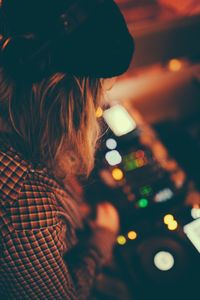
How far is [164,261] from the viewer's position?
1.10m

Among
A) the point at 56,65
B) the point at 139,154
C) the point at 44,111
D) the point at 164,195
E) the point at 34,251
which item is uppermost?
the point at 56,65

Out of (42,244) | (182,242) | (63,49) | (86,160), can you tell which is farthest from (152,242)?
(63,49)

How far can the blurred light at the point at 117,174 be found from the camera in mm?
1483

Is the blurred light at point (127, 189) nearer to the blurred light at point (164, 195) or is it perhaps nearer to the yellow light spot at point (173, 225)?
the blurred light at point (164, 195)

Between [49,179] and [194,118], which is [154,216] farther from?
[194,118]

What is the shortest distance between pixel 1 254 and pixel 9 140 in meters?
0.33

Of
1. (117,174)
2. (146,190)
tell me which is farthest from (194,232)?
(117,174)

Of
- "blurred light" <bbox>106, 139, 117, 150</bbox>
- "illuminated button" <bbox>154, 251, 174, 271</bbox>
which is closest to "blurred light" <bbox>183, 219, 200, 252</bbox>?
"illuminated button" <bbox>154, 251, 174, 271</bbox>

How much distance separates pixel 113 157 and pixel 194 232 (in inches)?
22.4

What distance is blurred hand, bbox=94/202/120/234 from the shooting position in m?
1.33

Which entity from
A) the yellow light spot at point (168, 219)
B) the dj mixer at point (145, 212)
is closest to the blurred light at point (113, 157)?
the dj mixer at point (145, 212)

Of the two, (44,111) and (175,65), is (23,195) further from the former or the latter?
(175,65)

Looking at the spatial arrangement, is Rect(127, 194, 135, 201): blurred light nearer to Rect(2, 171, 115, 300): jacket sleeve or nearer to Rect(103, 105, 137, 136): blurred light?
Rect(103, 105, 137, 136): blurred light

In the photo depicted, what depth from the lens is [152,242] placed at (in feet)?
3.80
